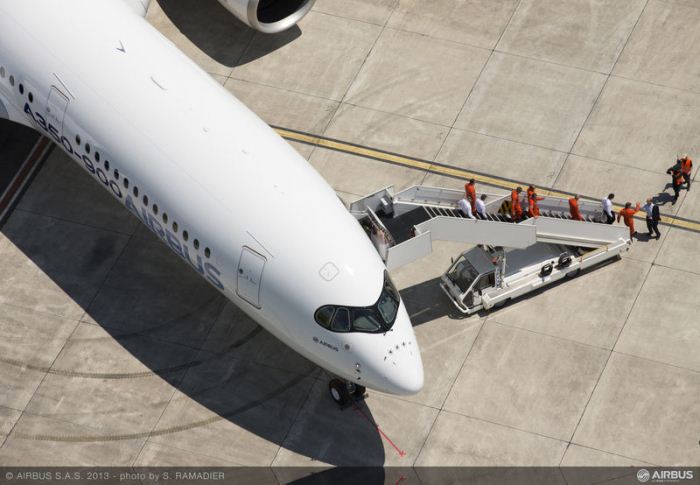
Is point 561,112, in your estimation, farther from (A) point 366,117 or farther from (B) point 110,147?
(B) point 110,147

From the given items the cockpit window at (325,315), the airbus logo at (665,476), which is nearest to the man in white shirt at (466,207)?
the cockpit window at (325,315)

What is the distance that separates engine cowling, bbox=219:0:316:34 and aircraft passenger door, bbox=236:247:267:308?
11973 mm

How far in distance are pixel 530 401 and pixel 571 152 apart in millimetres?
9184

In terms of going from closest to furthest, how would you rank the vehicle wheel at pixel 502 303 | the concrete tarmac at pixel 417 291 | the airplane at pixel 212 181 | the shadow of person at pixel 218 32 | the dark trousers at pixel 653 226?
1. the airplane at pixel 212 181
2. the concrete tarmac at pixel 417 291
3. the vehicle wheel at pixel 502 303
4. the dark trousers at pixel 653 226
5. the shadow of person at pixel 218 32

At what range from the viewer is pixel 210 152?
32031 mm

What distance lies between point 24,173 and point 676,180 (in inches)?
791

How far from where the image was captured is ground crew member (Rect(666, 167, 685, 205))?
37344 millimetres

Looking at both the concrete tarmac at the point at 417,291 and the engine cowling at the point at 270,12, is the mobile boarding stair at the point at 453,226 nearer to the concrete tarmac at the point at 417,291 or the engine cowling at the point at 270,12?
the concrete tarmac at the point at 417,291

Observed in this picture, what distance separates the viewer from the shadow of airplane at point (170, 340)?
3353 centimetres

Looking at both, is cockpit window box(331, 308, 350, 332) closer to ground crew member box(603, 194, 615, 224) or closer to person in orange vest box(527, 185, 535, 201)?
person in orange vest box(527, 185, 535, 201)

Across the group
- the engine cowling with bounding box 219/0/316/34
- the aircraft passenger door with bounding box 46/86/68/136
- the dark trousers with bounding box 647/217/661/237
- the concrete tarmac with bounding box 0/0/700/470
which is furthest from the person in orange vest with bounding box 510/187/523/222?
the aircraft passenger door with bounding box 46/86/68/136

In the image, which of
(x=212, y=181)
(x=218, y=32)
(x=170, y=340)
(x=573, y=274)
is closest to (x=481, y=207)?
(x=573, y=274)

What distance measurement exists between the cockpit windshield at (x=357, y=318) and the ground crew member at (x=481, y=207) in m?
5.58

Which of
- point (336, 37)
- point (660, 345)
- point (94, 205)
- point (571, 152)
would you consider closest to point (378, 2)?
point (336, 37)
